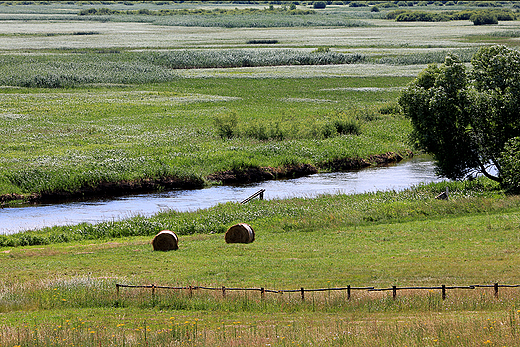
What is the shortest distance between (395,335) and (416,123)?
106 feet

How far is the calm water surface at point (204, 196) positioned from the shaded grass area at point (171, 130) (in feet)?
8.45

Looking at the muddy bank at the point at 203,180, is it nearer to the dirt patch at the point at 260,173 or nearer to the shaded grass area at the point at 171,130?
the dirt patch at the point at 260,173

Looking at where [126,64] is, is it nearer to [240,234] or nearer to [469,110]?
[469,110]

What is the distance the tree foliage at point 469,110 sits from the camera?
141ft

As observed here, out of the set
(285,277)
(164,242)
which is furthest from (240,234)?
(285,277)

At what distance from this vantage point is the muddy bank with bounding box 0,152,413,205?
4506 centimetres

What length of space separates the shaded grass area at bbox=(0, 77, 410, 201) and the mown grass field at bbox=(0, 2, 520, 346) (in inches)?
9.3

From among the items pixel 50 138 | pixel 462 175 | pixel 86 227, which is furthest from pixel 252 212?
pixel 50 138

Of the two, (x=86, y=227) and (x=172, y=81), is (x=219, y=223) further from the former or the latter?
(x=172, y=81)

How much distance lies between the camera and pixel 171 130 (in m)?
65.4

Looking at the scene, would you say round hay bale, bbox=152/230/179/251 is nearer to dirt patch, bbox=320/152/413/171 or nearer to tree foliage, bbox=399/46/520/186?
tree foliage, bbox=399/46/520/186

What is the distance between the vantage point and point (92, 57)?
127 m

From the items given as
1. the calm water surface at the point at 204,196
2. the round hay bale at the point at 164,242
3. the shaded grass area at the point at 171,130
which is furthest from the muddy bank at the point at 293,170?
the round hay bale at the point at 164,242

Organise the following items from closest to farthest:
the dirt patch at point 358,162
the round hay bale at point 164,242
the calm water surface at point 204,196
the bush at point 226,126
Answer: the round hay bale at point 164,242 < the calm water surface at point 204,196 < the dirt patch at point 358,162 < the bush at point 226,126
